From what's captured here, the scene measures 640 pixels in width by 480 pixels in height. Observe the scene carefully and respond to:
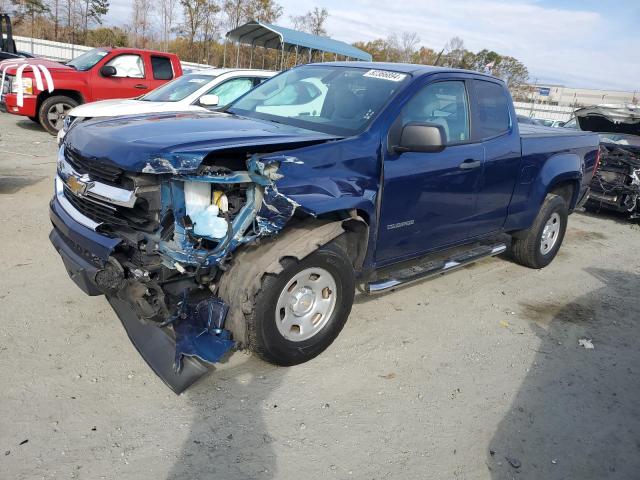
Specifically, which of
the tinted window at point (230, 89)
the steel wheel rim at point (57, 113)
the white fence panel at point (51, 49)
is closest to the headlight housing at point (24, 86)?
the steel wheel rim at point (57, 113)

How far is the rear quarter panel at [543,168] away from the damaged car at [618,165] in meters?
3.40

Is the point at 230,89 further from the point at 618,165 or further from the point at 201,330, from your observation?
the point at 618,165

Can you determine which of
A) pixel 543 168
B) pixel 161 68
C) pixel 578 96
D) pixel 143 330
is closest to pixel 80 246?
pixel 143 330

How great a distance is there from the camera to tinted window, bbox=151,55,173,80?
11.7 m

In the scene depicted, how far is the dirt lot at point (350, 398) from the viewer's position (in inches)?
106

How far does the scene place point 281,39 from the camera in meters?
15.6

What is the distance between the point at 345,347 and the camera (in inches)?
151

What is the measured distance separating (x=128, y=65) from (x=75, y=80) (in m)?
1.20

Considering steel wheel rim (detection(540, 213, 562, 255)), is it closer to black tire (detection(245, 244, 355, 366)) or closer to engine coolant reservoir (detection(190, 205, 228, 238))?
black tire (detection(245, 244, 355, 366))

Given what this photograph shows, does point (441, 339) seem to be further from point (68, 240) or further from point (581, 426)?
point (68, 240)

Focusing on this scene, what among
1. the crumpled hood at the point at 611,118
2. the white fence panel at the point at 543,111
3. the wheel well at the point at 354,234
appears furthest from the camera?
the white fence panel at the point at 543,111

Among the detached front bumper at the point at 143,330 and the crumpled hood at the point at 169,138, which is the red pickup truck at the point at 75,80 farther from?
the detached front bumper at the point at 143,330

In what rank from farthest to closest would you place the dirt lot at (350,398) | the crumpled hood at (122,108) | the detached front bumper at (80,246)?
the crumpled hood at (122,108)
the detached front bumper at (80,246)
the dirt lot at (350,398)

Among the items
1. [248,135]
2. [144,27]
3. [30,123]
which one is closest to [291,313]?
[248,135]
